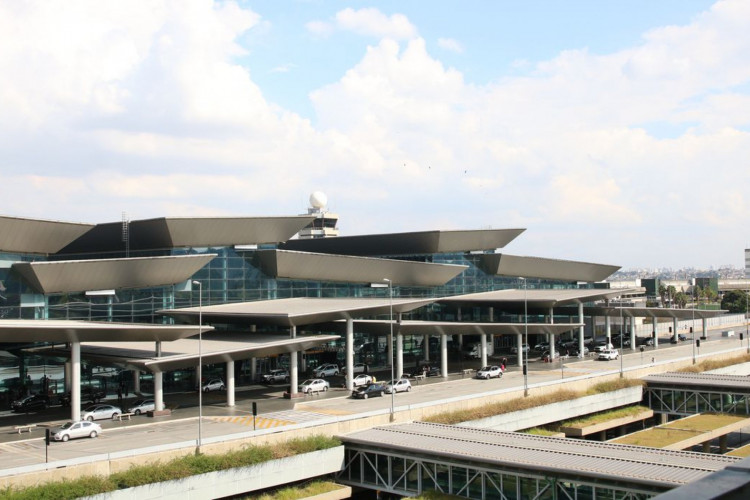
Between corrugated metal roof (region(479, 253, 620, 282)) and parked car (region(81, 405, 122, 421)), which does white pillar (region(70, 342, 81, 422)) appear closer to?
parked car (region(81, 405, 122, 421))

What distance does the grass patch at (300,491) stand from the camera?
3759 centimetres

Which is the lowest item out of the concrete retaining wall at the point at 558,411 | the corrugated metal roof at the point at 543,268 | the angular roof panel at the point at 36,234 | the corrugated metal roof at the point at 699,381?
the concrete retaining wall at the point at 558,411

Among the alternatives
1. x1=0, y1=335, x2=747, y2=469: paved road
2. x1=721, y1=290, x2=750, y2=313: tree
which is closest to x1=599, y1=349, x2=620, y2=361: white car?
x1=0, y1=335, x2=747, y2=469: paved road

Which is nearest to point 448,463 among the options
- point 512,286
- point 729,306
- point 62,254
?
point 62,254

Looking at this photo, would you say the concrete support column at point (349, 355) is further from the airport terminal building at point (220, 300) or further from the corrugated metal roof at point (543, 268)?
the corrugated metal roof at point (543, 268)

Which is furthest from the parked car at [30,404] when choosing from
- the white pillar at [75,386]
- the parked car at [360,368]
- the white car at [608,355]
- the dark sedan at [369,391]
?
the white car at [608,355]

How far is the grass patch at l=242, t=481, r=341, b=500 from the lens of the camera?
37594mm

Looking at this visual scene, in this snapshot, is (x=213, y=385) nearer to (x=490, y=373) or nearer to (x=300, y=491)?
(x=490, y=373)

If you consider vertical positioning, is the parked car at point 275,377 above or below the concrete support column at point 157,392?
below

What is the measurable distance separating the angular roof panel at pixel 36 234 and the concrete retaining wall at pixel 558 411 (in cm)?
3489

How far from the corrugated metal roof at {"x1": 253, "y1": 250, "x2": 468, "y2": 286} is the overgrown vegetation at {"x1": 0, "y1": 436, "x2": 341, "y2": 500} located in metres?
28.5

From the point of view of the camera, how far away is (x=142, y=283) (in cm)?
6081

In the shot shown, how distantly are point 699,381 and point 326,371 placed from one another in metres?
32.9

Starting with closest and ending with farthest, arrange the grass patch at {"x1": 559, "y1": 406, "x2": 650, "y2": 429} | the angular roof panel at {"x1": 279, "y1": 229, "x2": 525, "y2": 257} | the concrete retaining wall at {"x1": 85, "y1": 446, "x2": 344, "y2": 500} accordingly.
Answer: the concrete retaining wall at {"x1": 85, "y1": 446, "x2": 344, "y2": 500} < the grass patch at {"x1": 559, "y1": 406, "x2": 650, "y2": 429} < the angular roof panel at {"x1": 279, "y1": 229, "x2": 525, "y2": 257}
